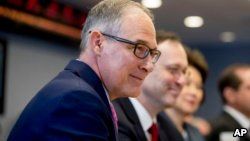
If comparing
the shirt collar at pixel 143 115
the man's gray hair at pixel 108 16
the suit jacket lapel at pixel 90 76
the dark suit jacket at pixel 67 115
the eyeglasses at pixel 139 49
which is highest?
the man's gray hair at pixel 108 16

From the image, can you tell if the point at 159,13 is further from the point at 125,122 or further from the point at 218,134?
the point at 125,122

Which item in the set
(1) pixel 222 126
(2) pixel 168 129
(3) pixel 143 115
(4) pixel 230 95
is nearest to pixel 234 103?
(4) pixel 230 95

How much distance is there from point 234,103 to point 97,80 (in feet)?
4.91

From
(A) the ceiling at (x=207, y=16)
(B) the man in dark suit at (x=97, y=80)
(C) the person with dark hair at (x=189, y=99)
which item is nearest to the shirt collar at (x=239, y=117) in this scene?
(C) the person with dark hair at (x=189, y=99)

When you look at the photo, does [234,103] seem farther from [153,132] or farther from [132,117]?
[132,117]

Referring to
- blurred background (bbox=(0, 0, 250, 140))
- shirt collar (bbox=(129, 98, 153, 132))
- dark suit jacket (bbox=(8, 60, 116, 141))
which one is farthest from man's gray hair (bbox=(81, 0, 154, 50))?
blurred background (bbox=(0, 0, 250, 140))

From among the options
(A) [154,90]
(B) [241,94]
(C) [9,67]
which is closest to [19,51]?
(C) [9,67]

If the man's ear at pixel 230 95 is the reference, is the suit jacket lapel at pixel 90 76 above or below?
above

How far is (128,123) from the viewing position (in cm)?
129

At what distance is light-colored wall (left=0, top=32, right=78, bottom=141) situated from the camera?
3631mm

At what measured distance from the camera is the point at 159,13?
15.1ft

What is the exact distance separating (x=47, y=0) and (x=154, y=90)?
2.61 m

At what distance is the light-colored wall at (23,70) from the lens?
3631mm

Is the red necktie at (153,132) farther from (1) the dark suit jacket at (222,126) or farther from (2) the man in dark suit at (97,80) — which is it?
(1) the dark suit jacket at (222,126)
